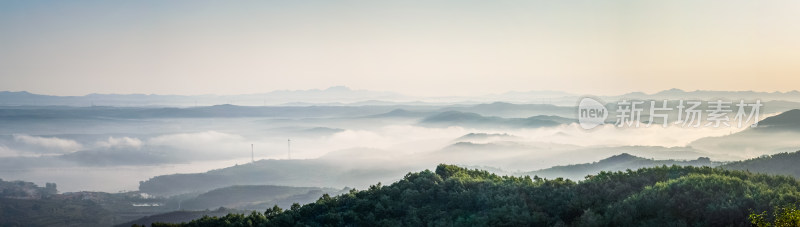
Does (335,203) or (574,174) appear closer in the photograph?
(335,203)

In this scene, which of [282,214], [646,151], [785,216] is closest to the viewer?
[785,216]

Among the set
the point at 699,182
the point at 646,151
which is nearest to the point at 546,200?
the point at 699,182

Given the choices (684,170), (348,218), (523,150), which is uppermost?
(684,170)

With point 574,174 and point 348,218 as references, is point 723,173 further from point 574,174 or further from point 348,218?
point 574,174

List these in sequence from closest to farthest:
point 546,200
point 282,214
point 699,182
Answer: point 699,182 < point 546,200 < point 282,214

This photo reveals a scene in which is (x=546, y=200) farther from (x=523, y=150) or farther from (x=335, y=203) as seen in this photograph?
(x=523, y=150)

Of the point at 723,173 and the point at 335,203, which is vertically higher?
the point at 723,173
